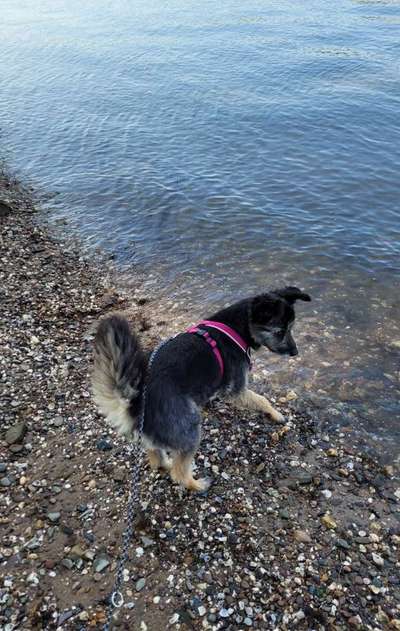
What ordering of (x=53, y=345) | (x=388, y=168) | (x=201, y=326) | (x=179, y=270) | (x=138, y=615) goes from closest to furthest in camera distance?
(x=138, y=615)
(x=201, y=326)
(x=53, y=345)
(x=179, y=270)
(x=388, y=168)

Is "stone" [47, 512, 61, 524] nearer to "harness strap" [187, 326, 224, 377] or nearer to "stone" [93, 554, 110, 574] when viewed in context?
"stone" [93, 554, 110, 574]

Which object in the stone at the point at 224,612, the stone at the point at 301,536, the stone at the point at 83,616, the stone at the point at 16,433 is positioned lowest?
the stone at the point at 301,536

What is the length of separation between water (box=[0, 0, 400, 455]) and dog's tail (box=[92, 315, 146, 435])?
4648 millimetres

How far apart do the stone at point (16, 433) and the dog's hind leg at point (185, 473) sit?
2.59m

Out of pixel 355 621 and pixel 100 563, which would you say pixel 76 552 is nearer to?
pixel 100 563

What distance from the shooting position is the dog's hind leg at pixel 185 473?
6.68m

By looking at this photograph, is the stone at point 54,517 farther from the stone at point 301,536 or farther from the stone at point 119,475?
the stone at point 301,536

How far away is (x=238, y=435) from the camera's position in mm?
8094

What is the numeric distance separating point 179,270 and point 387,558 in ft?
31.2

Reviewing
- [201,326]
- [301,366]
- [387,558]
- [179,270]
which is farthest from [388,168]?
[387,558]

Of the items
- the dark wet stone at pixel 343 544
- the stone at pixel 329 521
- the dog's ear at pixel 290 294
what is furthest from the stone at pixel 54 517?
the dog's ear at pixel 290 294

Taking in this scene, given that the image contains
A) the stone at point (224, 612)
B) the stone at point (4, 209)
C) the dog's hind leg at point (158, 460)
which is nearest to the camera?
the stone at point (224, 612)

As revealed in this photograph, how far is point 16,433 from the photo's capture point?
7.51m

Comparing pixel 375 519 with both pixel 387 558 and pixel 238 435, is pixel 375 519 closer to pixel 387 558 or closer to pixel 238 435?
pixel 387 558
